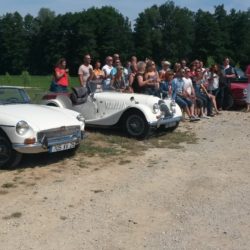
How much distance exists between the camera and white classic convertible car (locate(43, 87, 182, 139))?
11.3 meters

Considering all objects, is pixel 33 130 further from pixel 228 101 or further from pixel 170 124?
pixel 228 101

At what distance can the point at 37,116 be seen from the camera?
8.77m

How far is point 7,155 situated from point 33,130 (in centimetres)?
57

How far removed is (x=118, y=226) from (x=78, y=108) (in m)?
6.28

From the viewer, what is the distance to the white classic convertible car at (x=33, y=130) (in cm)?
827

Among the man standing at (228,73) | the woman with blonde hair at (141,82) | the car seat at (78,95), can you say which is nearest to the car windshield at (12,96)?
the car seat at (78,95)

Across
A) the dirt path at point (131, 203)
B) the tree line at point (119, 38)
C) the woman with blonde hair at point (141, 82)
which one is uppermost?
the tree line at point (119, 38)

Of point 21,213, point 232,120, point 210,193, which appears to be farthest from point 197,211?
point 232,120

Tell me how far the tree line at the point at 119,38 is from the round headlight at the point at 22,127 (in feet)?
248

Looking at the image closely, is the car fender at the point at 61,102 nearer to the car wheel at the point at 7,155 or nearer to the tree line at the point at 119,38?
the car wheel at the point at 7,155

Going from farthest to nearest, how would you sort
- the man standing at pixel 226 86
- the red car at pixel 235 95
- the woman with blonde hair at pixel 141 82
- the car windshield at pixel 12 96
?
1. the red car at pixel 235 95
2. the man standing at pixel 226 86
3. the woman with blonde hair at pixel 141 82
4. the car windshield at pixel 12 96

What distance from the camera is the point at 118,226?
590cm

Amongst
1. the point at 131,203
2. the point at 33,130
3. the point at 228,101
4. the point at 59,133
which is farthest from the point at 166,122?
the point at 228,101

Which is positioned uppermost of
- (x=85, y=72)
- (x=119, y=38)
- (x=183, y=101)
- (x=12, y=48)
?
(x=119, y=38)
